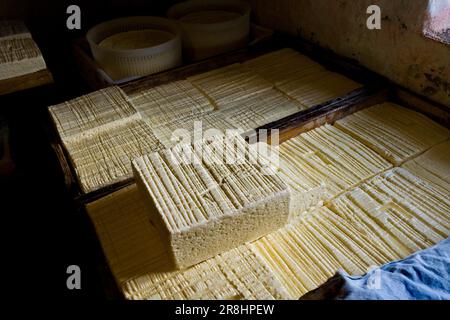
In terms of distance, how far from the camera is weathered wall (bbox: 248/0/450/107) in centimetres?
272

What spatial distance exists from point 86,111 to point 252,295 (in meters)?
1.80

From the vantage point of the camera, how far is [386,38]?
299 cm

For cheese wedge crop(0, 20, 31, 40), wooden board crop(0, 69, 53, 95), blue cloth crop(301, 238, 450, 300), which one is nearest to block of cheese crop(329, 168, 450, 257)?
blue cloth crop(301, 238, 450, 300)

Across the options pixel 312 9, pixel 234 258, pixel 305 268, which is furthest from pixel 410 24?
pixel 234 258

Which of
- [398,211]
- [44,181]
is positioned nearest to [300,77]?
[398,211]

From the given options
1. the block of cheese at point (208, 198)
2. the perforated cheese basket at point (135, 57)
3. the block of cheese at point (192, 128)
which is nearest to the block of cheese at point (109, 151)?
the block of cheese at point (192, 128)

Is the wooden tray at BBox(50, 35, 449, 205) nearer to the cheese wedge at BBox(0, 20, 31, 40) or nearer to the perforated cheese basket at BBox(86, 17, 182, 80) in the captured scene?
the perforated cheese basket at BBox(86, 17, 182, 80)

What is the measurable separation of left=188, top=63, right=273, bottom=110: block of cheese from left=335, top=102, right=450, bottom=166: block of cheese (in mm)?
762

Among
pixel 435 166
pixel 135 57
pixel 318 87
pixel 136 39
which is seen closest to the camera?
pixel 435 166

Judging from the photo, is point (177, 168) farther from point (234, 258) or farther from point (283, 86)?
point (283, 86)

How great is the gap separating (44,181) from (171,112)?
5.81 feet

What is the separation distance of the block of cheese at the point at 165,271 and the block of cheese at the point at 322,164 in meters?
0.45

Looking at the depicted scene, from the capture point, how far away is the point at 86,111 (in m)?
2.77

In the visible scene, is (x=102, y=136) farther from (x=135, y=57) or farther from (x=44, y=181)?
(x=44, y=181)
